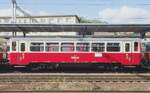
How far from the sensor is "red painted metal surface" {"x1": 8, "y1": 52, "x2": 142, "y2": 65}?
27859 millimetres

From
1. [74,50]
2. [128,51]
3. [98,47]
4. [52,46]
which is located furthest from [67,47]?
[128,51]

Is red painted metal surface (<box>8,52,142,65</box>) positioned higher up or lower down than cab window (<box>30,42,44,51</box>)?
lower down

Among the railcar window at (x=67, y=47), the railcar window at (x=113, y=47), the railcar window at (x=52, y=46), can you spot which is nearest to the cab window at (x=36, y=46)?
the railcar window at (x=52, y=46)

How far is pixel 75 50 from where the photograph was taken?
2795 centimetres

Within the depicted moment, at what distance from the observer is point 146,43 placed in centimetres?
2992

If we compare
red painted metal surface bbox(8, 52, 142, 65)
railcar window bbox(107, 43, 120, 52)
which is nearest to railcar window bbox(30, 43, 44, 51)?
red painted metal surface bbox(8, 52, 142, 65)

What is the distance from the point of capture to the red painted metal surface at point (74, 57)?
27859 mm

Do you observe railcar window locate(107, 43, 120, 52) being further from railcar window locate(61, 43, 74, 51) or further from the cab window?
the cab window

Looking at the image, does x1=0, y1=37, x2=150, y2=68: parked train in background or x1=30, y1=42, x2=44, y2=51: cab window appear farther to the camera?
x1=30, y1=42, x2=44, y2=51: cab window

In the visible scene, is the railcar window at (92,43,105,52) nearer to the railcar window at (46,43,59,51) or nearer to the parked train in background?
the parked train in background

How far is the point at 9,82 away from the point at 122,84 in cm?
620

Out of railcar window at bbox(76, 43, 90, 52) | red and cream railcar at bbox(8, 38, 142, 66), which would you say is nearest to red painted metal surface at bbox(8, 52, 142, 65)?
red and cream railcar at bbox(8, 38, 142, 66)

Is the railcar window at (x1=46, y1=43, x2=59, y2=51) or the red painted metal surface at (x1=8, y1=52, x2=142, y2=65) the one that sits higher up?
the railcar window at (x1=46, y1=43, x2=59, y2=51)

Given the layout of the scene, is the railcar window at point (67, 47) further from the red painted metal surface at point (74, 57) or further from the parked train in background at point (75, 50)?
the red painted metal surface at point (74, 57)
